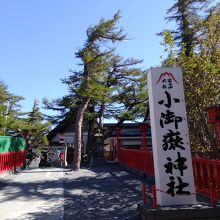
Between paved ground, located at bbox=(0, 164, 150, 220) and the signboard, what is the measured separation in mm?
1389

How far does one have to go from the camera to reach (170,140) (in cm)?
631

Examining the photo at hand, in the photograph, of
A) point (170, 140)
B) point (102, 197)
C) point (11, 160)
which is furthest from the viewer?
point (11, 160)

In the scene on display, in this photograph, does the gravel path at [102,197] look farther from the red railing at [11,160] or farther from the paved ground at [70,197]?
the red railing at [11,160]

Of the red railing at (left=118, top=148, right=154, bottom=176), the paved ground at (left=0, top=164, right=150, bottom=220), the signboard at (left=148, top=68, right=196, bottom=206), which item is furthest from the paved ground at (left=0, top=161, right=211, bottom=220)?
the signboard at (left=148, top=68, right=196, bottom=206)

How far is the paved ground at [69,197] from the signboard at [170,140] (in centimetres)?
139

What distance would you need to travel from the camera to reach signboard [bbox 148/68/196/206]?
6.12 metres

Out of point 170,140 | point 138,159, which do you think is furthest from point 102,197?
point 138,159

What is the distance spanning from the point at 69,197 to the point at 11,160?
6.28 m

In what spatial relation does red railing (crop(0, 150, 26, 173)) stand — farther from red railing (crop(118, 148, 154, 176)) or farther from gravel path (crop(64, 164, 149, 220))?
red railing (crop(118, 148, 154, 176))

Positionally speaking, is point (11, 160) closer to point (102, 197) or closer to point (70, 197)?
point (70, 197)

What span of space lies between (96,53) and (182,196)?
46.4ft

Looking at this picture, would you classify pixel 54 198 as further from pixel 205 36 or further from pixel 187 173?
pixel 205 36

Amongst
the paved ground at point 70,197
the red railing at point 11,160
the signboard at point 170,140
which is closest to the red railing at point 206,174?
the signboard at point 170,140

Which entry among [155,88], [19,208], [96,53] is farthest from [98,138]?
[155,88]
